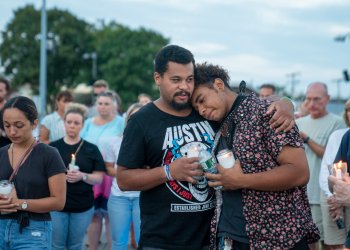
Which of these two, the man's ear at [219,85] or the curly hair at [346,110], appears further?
the curly hair at [346,110]

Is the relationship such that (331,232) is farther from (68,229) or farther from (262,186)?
(262,186)

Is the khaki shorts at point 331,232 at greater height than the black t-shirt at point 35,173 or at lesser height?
lesser

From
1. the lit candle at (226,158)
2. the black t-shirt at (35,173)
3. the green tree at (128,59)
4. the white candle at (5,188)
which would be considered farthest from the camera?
the green tree at (128,59)

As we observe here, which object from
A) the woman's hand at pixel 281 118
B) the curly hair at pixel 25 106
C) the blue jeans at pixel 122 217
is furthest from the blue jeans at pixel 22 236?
the blue jeans at pixel 122 217

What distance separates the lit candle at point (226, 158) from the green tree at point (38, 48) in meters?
54.6

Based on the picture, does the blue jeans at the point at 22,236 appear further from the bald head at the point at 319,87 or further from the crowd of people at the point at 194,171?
the bald head at the point at 319,87

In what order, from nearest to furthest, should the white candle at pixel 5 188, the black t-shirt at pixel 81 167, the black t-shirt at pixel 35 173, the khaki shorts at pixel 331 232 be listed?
the white candle at pixel 5 188 → the black t-shirt at pixel 35 173 → the khaki shorts at pixel 331 232 → the black t-shirt at pixel 81 167

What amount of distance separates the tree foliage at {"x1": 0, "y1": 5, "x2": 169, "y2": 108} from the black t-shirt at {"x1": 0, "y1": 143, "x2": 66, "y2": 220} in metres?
46.8

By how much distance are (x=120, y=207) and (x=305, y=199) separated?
3.53 meters

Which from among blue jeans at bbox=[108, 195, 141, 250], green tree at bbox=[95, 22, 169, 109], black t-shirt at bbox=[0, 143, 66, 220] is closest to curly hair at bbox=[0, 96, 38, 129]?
black t-shirt at bbox=[0, 143, 66, 220]

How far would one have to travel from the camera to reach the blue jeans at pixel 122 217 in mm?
6934

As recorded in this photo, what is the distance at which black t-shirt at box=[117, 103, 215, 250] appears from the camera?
4.00m

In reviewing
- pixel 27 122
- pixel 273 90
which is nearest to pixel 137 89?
pixel 273 90

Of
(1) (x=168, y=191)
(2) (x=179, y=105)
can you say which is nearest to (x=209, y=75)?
(2) (x=179, y=105)
